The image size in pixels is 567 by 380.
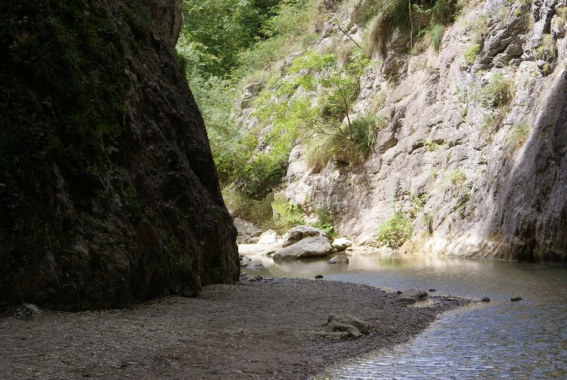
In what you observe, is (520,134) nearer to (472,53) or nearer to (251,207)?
(472,53)

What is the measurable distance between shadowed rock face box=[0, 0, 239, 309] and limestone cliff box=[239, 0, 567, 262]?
8.85 metres

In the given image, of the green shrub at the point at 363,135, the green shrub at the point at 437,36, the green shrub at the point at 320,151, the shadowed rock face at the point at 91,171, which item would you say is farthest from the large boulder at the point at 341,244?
the shadowed rock face at the point at 91,171

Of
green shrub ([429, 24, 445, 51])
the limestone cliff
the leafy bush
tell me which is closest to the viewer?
the limestone cliff

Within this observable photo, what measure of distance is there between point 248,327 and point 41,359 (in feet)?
9.83

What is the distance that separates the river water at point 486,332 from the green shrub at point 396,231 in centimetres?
714

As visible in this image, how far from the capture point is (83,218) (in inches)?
305

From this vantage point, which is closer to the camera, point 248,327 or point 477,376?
point 477,376

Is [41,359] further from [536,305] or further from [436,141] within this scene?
[436,141]

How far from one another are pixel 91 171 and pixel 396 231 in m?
16.0

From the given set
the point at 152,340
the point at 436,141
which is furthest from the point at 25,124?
the point at 436,141

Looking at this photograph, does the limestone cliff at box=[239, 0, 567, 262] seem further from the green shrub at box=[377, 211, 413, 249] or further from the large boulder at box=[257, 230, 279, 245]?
the large boulder at box=[257, 230, 279, 245]

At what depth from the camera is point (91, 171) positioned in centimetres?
810

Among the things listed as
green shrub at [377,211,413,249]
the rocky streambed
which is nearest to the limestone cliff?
green shrub at [377,211,413,249]

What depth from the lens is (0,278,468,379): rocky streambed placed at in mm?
5219
